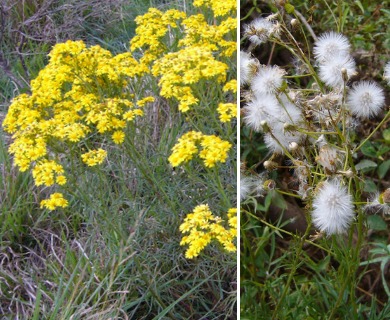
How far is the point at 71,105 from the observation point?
4.48 feet

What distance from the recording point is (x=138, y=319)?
133 cm

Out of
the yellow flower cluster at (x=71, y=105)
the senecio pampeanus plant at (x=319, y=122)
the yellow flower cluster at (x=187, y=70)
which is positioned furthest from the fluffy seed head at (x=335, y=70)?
the yellow flower cluster at (x=71, y=105)

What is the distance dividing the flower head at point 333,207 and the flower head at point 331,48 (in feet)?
0.60

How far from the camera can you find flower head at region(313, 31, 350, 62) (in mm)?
836

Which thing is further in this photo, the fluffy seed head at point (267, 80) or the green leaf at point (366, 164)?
the green leaf at point (366, 164)

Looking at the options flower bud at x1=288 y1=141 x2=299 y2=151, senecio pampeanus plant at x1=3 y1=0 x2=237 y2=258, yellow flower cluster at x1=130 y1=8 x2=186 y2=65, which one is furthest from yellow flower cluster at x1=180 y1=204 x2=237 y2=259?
yellow flower cluster at x1=130 y1=8 x2=186 y2=65

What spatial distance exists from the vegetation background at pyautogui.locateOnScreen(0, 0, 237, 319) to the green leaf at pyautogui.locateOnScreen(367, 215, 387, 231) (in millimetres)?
285

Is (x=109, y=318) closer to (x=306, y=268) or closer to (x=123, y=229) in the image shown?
(x=123, y=229)

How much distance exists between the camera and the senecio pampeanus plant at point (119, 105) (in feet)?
3.68

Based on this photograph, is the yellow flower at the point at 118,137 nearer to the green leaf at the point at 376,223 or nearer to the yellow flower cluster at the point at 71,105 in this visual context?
the yellow flower cluster at the point at 71,105

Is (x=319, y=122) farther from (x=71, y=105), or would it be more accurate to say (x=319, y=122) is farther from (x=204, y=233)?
(x=71, y=105)

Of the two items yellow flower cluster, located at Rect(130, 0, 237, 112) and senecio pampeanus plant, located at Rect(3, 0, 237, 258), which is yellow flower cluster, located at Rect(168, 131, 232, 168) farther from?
yellow flower cluster, located at Rect(130, 0, 237, 112)

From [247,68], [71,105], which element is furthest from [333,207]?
[71,105]

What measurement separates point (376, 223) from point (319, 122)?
0.44 m
